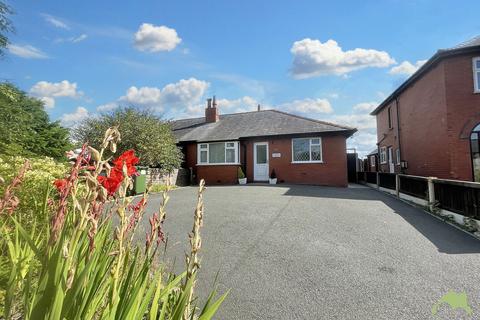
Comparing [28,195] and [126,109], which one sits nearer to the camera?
[28,195]

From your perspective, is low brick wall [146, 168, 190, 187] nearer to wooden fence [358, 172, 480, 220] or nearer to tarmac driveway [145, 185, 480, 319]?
tarmac driveway [145, 185, 480, 319]

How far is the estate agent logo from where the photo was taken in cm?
346

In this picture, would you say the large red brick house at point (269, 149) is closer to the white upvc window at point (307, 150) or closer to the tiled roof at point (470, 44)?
the white upvc window at point (307, 150)

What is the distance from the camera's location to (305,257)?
5.14 metres

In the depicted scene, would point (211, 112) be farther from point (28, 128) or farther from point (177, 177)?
point (28, 128)

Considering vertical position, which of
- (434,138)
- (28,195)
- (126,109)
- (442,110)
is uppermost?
(126,109)

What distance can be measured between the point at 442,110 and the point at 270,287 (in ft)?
42.1

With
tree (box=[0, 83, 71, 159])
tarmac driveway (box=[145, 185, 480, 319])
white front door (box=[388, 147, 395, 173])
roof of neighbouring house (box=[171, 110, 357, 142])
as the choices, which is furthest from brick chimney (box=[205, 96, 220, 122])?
tarmac driveway (box=[145, 185, 480, 319])

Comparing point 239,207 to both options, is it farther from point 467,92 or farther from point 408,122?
point 408,122

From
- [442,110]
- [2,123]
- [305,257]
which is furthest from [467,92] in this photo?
[2,123]

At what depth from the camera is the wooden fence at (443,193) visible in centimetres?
715

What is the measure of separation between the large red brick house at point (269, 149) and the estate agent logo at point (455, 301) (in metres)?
13.9

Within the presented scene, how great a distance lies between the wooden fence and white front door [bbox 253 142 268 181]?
7836mm

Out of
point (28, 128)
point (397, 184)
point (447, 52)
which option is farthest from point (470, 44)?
point (28, 128)
